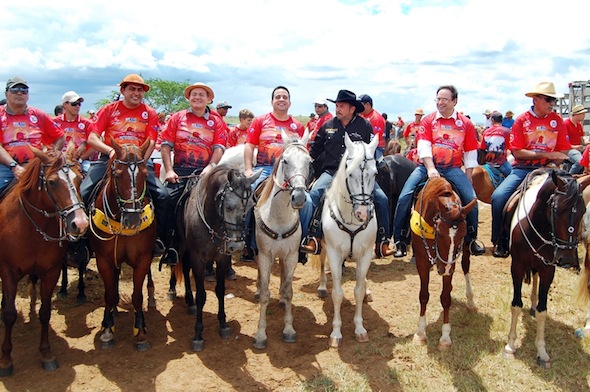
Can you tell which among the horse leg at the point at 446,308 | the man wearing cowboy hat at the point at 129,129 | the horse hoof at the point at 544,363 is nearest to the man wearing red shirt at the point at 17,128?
the man wearing cowboy hat at the point at 129,129

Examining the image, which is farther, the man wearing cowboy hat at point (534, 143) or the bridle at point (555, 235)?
the man wearing cowboy hat at point (534, 143)

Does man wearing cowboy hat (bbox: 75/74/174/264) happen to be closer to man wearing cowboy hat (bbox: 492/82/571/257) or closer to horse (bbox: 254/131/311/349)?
horse (bbox: 254/131/311/349)


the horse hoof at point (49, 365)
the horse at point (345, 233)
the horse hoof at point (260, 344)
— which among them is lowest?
the horse hoof at point (260, 344)

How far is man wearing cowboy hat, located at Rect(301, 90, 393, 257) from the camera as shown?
6.32 m

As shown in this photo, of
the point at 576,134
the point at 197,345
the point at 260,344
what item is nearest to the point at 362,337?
the point at 260,344

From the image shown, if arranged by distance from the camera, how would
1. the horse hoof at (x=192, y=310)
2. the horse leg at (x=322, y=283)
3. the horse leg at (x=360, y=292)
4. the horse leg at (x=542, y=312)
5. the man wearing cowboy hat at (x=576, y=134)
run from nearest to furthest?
1. the horse leg at (x=542, y=312)
2. the horse leg at (x=360, y=292)
3. the horse hoof at (x=192, y=310)
4. the horse leg at (x=322, y=283)
5. the man wearing cowboy hat at (x=576, y=134)

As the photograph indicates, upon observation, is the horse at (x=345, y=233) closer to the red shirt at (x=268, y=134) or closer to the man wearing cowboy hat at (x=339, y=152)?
the man wearing cowboy hat at (x=339, y=152)

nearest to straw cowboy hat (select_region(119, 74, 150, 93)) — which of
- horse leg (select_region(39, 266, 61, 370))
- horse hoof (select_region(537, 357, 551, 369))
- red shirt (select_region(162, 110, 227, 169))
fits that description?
red shirt (select_region(162, 110, 227, 169))

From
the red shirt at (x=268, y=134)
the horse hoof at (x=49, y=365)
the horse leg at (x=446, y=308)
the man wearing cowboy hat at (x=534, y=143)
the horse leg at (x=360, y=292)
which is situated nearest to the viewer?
the horse hoof at (x=49, y=365)

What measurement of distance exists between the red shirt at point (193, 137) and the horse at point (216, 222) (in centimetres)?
71

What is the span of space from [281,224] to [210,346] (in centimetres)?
189

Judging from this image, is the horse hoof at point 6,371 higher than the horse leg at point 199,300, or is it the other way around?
the horse leg at point 199,300

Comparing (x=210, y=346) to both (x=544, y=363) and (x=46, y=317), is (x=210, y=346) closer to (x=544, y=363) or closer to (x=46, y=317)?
(x=46, y=317)

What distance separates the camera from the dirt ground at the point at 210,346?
513cm
